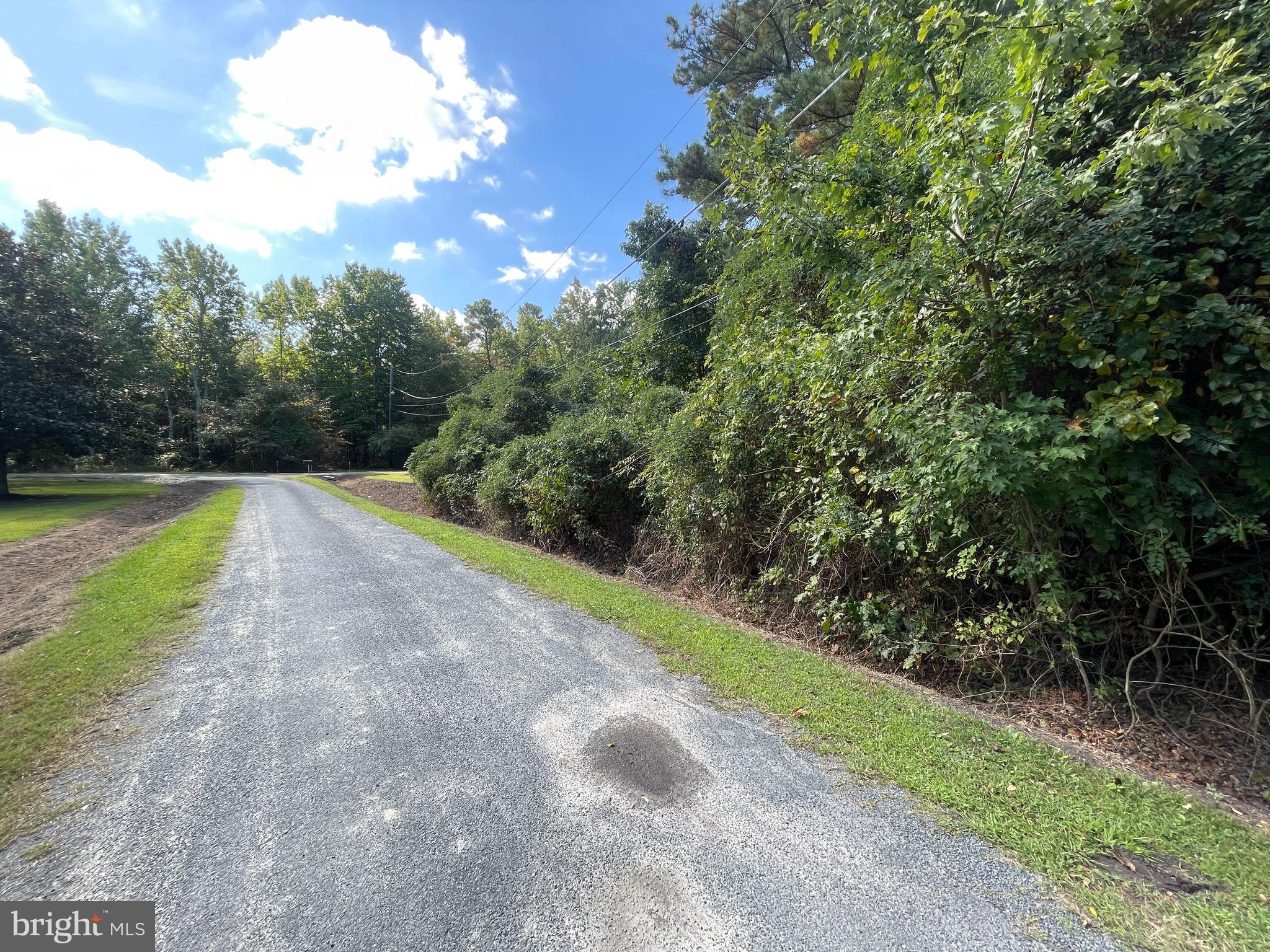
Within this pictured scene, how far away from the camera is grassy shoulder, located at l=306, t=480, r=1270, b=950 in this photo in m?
1.72

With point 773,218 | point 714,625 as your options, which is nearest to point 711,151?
point 773,218

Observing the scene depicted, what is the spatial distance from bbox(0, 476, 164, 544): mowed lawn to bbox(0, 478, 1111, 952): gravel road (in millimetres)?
9553

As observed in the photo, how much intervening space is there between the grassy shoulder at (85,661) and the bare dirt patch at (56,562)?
0.66 feet

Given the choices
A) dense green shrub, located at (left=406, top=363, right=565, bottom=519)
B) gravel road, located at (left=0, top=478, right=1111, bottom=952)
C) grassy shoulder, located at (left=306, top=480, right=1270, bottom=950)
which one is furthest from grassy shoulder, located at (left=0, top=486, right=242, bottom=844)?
dense green shrub, located at (left=406, top=363, right=565, bottom=519)

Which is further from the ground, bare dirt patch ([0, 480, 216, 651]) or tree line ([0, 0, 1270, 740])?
tree line ([0, 0, 1270, 740])

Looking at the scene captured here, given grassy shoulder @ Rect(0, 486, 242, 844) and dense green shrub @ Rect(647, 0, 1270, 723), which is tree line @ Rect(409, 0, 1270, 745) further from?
grassy shoulder @ Rect(0, 486, 242, 844)

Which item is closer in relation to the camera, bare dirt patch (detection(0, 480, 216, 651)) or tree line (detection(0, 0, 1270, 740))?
tree line (detection(0, 0, 1270, 740))

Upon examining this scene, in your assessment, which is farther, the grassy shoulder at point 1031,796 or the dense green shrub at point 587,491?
the dense green shrub at point 587,491

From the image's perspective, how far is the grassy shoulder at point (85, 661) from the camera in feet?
7.80

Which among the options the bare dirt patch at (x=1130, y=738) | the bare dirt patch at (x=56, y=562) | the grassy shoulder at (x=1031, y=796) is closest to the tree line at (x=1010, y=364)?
the bare dirt patch at (x=1130, y=738)

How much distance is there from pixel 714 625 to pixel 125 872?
169 inches

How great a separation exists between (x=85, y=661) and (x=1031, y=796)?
6299 mm

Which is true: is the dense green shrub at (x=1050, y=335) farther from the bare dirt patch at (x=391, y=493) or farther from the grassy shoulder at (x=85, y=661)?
the bare dirt patch at (x=391, y=493)

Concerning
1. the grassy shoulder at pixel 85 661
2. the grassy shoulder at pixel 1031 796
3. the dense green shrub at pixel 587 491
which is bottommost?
the grassy shoulder at pixel 85 661
